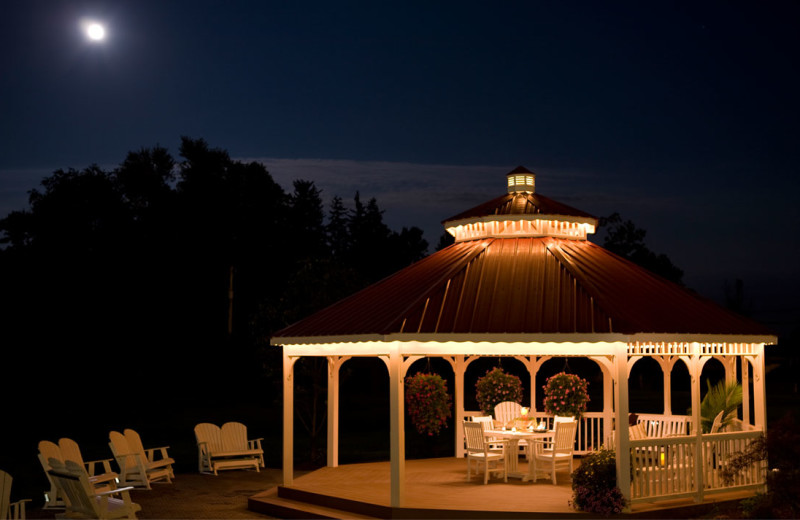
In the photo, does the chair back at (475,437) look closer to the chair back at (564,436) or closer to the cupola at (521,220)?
the chair back at (564,436)

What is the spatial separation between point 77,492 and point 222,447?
7.13 m

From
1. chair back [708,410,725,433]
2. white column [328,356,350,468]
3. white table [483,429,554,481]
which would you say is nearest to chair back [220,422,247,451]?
white column [328,356,350,468]

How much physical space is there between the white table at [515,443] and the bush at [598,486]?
232 cm

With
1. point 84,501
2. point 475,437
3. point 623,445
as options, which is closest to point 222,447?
point 475,437

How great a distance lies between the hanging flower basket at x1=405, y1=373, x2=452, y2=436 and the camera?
52.3 ft

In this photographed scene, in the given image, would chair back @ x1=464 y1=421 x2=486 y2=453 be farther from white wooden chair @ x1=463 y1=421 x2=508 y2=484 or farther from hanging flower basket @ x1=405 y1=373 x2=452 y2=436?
hanging flower basket @ x1=405 y1=373 x2=452 y2=436

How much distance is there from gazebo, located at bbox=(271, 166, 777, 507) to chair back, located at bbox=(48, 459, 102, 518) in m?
3.65

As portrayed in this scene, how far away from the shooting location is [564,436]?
46.2 feet

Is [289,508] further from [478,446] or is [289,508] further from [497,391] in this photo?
[497,391]

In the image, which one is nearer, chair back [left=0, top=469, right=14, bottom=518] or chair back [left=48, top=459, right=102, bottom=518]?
chair back [left=48, top=459, right=102, bottom=518]

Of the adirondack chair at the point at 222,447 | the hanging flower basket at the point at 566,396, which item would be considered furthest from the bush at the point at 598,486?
the adirondack chair at the point at 222,447

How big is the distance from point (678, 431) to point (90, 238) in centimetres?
2575

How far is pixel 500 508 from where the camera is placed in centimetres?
1163

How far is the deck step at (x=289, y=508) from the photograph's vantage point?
1239 centimetres
